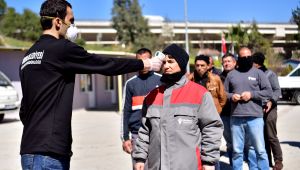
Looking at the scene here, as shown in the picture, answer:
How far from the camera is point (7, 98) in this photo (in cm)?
1811

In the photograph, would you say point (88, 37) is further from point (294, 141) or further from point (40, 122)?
point (40, 122)

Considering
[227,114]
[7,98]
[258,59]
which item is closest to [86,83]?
[7,98]

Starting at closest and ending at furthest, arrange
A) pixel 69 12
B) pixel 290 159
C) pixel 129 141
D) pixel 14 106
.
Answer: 1. pixel 69 12
2. pixel 129 141
3. pixel 290 159
4. pixel 14 106

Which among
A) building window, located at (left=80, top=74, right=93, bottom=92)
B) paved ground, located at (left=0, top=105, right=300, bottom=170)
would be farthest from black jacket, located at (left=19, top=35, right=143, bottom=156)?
building window, located at (left=80, top=74, right=93, bottom=92)

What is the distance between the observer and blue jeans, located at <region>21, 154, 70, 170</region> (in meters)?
3.04

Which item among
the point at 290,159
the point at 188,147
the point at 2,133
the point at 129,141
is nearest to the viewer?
the point at 188,147

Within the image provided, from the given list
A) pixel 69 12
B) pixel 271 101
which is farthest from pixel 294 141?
pixel 69 12

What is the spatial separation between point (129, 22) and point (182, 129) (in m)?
61.8

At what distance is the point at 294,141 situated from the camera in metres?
11.0

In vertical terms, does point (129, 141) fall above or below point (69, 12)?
below

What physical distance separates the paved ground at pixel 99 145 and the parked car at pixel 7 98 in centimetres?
67

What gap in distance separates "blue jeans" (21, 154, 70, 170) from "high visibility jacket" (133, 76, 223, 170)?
36.1 inches

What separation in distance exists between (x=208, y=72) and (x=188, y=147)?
3.15 m

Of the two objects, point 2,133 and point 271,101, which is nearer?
point 271,101
